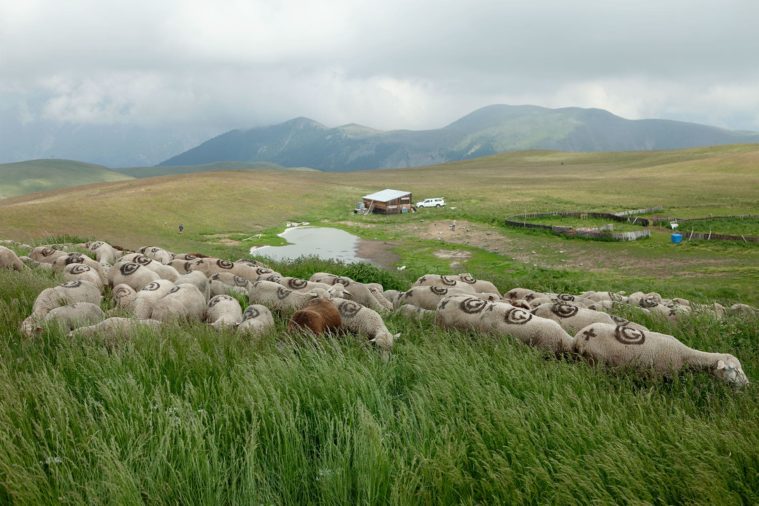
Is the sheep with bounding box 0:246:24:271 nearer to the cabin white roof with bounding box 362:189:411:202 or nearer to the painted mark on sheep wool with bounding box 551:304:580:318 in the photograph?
the painted mark on sheep wool with bounding box 551:304:580:318

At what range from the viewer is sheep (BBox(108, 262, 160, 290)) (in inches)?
494

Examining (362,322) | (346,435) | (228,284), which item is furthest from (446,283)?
(346,435)

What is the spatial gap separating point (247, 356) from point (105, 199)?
6990 centimetres

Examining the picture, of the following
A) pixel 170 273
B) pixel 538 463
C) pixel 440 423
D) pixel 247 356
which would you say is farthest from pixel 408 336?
pixel 170 273

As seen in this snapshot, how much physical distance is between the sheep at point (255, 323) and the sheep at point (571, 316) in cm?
537

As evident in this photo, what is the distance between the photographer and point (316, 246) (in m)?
48.4

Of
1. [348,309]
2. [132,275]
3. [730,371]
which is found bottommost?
[730,371]

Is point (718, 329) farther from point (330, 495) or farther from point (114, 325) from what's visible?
point (114, 325)

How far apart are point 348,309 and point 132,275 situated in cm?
673

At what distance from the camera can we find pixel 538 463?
381 cm

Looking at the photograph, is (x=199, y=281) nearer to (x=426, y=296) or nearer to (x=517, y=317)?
(x=426, y=296)

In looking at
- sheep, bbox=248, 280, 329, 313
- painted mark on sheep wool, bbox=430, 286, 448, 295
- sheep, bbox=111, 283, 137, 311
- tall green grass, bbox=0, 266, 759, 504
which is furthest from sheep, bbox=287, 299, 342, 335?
painted mark on sheep wool, bbox=430, 286, 448, 295

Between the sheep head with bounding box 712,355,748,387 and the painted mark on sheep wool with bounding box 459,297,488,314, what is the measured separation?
3.82m

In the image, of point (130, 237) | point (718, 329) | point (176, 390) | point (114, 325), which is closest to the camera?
point (176, 390)
